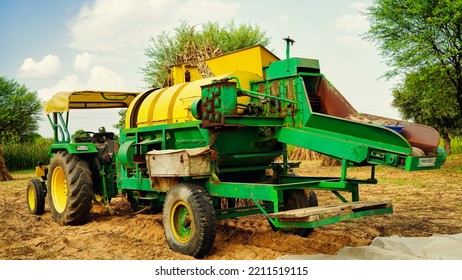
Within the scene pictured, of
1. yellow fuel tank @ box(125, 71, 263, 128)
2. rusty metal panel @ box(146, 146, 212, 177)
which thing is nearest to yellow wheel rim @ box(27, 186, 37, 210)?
yellow fuel tank @ box(125, 71, 263, 128)

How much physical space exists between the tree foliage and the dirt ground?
16.2 feet

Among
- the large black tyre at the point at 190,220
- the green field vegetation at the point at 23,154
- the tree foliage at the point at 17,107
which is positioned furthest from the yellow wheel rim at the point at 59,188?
the green field vegetation at the point at 23,154

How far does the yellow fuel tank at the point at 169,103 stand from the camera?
6.75 metres

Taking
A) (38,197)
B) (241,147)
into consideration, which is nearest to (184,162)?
(241,147)

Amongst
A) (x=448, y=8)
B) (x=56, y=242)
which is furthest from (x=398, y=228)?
(x=448, y=8)

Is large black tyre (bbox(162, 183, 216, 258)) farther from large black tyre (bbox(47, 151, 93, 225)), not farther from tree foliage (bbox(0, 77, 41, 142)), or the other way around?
tree foliage (bbox(0, 77, 41, 142))

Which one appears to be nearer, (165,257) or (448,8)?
(165,257)

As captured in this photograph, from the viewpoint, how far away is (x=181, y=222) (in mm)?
6164

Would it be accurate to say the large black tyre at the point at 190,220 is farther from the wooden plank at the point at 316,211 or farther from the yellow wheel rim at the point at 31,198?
the yellow wheel rim at the point at 31,198

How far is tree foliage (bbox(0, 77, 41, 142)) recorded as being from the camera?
545 inches

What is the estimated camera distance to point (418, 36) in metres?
19.0

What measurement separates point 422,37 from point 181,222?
15.6 metres

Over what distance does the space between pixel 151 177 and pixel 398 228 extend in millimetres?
3631
